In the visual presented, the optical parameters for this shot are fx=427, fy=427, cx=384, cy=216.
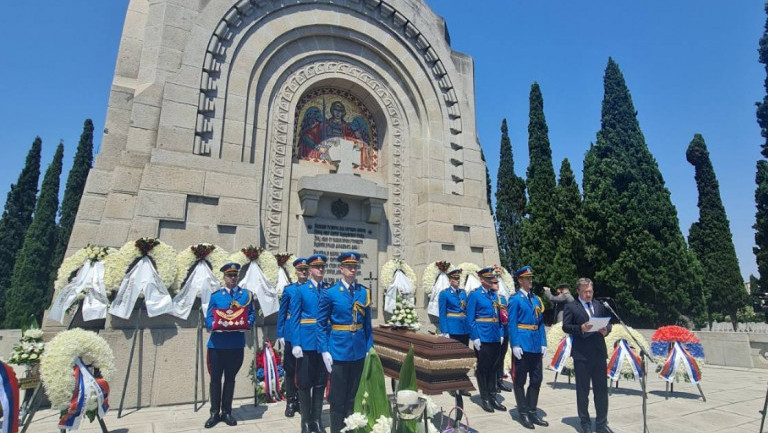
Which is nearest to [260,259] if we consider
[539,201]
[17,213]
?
[539,201]

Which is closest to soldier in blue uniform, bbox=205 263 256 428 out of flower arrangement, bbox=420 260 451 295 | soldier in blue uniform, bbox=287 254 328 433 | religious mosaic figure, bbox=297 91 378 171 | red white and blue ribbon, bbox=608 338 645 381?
soldier in blue uniform, bbox=287 254 328 433

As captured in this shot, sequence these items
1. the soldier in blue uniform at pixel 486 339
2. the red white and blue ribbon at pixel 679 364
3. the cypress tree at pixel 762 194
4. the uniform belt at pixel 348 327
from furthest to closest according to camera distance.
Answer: the cypress tree at pixel 762 194 → the red white and blue ribbon at pixel 679 364 → the soldier in blue uniform at pixel 486 339 → the uniform belt at pixel 348 327

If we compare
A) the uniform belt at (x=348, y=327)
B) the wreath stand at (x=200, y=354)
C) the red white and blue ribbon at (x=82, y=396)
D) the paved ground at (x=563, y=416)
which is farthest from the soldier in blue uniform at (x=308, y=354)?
the wreath stand at (x=200, y=354)

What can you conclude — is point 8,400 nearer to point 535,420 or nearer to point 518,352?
point 518,352

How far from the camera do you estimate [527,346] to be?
6031 mm

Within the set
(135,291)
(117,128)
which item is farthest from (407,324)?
(117,128)

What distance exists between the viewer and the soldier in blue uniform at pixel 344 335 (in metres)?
4.95

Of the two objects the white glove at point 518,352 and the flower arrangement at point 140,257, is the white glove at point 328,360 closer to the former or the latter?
the white glove at point 518,352

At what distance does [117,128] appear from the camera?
29.5ft

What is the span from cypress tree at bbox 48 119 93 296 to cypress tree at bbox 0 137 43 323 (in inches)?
134

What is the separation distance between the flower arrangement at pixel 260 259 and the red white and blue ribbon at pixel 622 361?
253 inches

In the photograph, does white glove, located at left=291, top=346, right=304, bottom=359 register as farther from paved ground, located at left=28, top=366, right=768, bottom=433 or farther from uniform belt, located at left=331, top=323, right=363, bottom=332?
paved ground, located at left=28, top=366, right=768, bottom=433

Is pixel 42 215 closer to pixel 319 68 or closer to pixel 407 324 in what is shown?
pixel 319 68

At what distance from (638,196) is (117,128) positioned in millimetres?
20722
